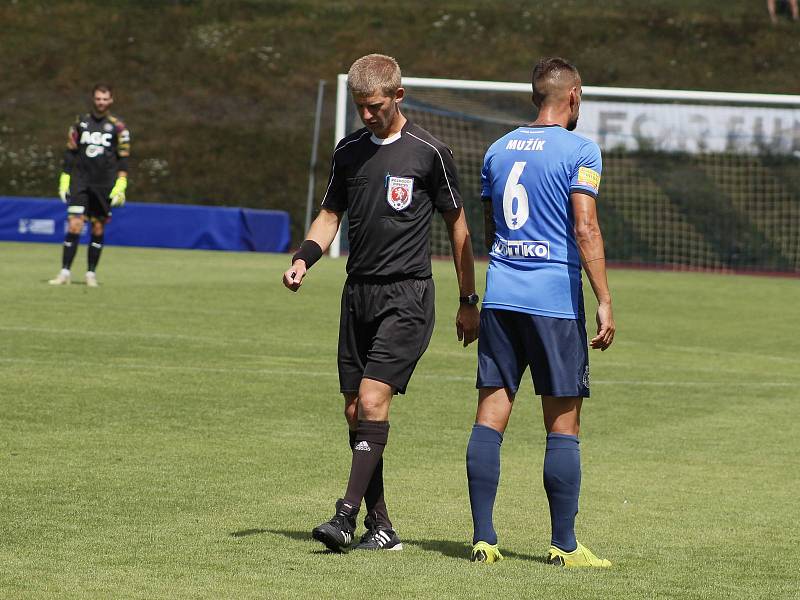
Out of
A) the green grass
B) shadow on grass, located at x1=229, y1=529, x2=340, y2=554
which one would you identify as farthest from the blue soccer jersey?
shadow on grass, located at x1=229, y1=529, x2=340, y2=554

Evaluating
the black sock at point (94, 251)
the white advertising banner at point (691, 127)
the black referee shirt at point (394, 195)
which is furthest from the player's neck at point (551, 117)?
the white advertising banner at point (691, 127)

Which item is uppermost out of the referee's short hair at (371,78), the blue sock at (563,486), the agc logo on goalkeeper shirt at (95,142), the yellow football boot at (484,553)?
the referee's short hair at (371,78)

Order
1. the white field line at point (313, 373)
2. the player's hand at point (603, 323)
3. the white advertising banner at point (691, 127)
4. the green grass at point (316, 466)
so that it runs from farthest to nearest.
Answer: the white advertising banner at point (691, 127)
the white field line at point (313, 373)
the player's hand at point (603, 323)
the green grass at point (316, 466)

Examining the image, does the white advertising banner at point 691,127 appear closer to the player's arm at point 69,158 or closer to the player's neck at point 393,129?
the player's arm at point 69,158

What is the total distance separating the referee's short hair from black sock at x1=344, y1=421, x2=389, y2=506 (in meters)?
1.33

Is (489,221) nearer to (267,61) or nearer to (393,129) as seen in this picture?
(393,129)

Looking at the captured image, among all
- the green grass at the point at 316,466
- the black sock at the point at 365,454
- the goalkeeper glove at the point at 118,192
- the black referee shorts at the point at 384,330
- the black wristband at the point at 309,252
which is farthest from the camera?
the goalkeeper glove at the point at 118,192

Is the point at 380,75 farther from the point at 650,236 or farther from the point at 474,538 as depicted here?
the point at 650,236

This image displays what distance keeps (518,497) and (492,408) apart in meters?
1.48

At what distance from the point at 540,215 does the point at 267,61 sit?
40598mm

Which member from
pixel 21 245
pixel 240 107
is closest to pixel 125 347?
pixel 21 245

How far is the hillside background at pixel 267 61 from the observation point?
137 ft

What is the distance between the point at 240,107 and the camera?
4375cm

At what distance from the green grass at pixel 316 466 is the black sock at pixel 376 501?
21 centimetres
